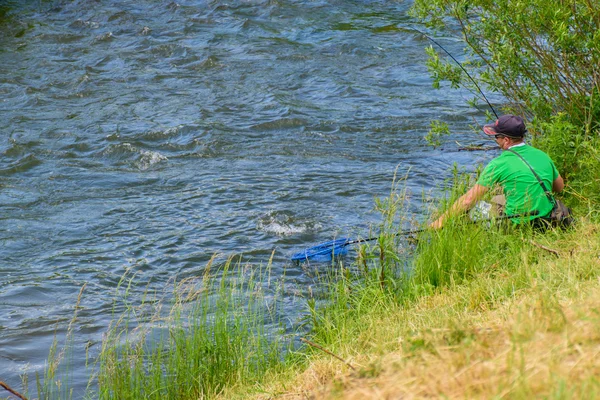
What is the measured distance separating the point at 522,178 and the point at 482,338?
3620mm

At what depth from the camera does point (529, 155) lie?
6.94 metres

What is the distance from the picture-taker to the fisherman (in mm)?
6762

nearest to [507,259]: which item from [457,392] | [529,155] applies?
[529,155]

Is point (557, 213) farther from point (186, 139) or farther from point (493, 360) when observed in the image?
point (186, 139)

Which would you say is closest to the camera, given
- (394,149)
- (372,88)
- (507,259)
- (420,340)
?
(420,340)

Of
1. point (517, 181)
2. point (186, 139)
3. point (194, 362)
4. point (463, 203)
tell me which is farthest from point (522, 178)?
point (186, 139)

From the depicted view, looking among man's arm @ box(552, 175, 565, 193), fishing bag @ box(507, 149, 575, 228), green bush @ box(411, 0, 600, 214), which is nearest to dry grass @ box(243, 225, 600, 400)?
fishing bag @ box(507, 149, 575, 228)

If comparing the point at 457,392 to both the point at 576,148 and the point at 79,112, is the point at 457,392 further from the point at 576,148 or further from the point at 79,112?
the point at 79,112

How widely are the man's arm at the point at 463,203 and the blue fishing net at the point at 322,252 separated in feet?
3.77

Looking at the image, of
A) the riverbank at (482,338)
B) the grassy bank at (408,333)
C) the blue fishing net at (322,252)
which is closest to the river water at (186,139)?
the blue fishing net at (322,252)

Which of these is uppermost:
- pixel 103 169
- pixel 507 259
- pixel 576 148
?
pixel 576 148

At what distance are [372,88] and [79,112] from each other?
16.3 ft

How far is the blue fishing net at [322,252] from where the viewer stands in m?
7.55

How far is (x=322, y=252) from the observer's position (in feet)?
25.0
